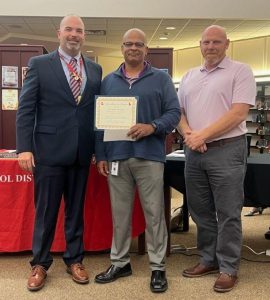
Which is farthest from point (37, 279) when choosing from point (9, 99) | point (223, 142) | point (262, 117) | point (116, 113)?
point (262, 117)

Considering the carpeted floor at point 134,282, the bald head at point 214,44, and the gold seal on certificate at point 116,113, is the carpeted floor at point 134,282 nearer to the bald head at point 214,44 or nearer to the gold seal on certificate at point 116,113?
the gold seal on certificate at point 116,113

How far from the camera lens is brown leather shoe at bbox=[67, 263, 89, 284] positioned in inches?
99.0

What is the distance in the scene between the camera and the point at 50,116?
2377mm

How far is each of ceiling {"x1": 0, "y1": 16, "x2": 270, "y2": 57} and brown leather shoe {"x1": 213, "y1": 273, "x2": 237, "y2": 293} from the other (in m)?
6.29

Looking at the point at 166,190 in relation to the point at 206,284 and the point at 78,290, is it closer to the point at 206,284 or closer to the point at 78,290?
the point at 206,284

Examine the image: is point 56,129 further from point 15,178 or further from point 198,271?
point 198,271

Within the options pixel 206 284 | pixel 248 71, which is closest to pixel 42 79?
pixel 248 71

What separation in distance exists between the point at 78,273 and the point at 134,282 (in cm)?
39

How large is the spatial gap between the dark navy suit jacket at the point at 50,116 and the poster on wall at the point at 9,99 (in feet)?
8.63

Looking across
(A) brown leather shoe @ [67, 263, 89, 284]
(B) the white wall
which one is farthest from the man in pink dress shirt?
(B) the white wall

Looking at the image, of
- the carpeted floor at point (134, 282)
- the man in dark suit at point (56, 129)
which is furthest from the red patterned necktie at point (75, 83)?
the carpeted floor at point (134, 282)

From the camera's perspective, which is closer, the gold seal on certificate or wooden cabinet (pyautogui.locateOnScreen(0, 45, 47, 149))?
the gold seal on certificate

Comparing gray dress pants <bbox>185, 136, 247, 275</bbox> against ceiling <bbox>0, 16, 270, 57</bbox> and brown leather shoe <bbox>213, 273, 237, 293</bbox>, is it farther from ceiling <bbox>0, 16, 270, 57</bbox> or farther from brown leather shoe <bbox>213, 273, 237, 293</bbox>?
ceiling <bbox>0, 16, 270, 57</bbox>

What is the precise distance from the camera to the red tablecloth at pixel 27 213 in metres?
2.89
